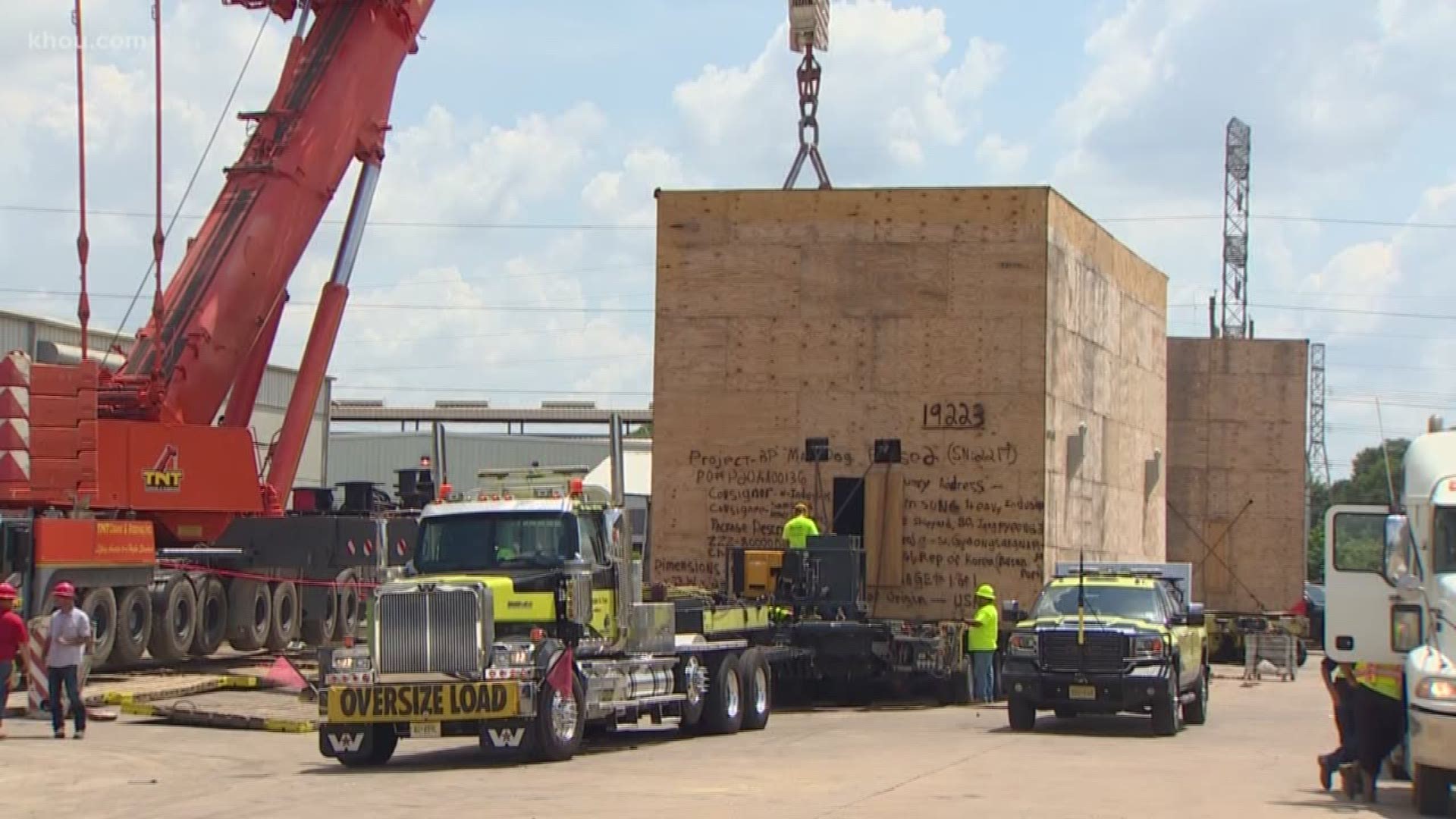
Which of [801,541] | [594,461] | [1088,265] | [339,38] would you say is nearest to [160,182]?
[339,38]

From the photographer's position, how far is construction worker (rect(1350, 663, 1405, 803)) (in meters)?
15.4

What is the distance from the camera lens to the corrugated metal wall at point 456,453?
2960 inches

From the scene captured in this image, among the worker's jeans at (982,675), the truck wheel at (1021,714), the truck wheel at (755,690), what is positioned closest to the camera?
the truck wheel at (1021,714)

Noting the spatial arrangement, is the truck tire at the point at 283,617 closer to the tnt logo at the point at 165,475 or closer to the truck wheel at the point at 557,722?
the tnt logo at the point at 165,475

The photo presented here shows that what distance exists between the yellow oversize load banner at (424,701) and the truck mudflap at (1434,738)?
7.34 m

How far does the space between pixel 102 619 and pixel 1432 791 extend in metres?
16.6

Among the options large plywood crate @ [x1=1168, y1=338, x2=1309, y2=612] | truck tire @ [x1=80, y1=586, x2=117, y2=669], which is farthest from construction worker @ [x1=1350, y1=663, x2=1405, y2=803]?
large plywood crate @ [x1=1168, y1=338, x2=1309, y2=612]

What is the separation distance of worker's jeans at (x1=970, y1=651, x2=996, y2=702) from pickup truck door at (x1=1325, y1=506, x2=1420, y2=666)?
10.6m

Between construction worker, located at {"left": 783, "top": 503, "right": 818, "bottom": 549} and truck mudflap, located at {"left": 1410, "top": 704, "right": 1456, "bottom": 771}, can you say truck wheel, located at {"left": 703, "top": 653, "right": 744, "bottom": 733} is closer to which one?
construction worker, located at {"left": 783, "top": 503, "right": 818, "bottom": 549}

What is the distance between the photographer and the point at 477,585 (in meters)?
17.6

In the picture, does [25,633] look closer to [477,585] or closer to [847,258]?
[477,585]

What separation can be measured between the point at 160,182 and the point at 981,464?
12.2 meters

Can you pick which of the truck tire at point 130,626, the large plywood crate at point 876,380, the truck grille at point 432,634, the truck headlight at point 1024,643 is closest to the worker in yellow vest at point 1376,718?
the truck headlight at point 1024,643

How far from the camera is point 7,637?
64.1 ft
